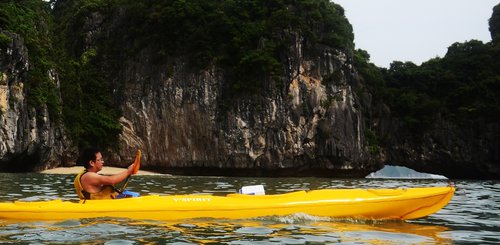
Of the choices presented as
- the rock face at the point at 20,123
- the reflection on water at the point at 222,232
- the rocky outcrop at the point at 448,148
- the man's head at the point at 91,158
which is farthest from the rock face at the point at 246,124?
the reflection on water at the point at 222,232

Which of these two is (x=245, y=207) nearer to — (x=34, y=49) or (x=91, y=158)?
(x=91, y=158)

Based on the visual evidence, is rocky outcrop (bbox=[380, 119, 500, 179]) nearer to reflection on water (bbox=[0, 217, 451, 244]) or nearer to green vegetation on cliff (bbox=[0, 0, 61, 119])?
green vegetation on cliff (bbox=[0, 0, 61, 119])

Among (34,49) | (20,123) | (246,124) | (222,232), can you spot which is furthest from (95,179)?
(246,124)

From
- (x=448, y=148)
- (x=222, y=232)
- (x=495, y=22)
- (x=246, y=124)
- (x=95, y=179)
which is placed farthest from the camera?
(x=495, y=22)

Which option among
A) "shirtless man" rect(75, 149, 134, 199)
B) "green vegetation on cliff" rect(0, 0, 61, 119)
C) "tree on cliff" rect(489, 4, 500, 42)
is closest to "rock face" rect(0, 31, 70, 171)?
"green vegetation on cliff" rect(0, 0, 61, 119)

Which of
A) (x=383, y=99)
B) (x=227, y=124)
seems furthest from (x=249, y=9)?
(x=383, y=99)

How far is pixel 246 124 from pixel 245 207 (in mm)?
28074

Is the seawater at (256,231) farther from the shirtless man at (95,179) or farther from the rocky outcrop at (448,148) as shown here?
the rocky outcrop at (448,148)

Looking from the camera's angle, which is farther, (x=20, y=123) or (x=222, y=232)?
(x=20, y=123)

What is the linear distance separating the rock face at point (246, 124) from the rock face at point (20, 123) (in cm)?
709

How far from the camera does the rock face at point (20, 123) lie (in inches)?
1017

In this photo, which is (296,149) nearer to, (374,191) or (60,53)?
(60,53)

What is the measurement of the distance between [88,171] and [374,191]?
446 centimetres

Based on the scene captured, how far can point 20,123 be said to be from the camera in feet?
89.2
